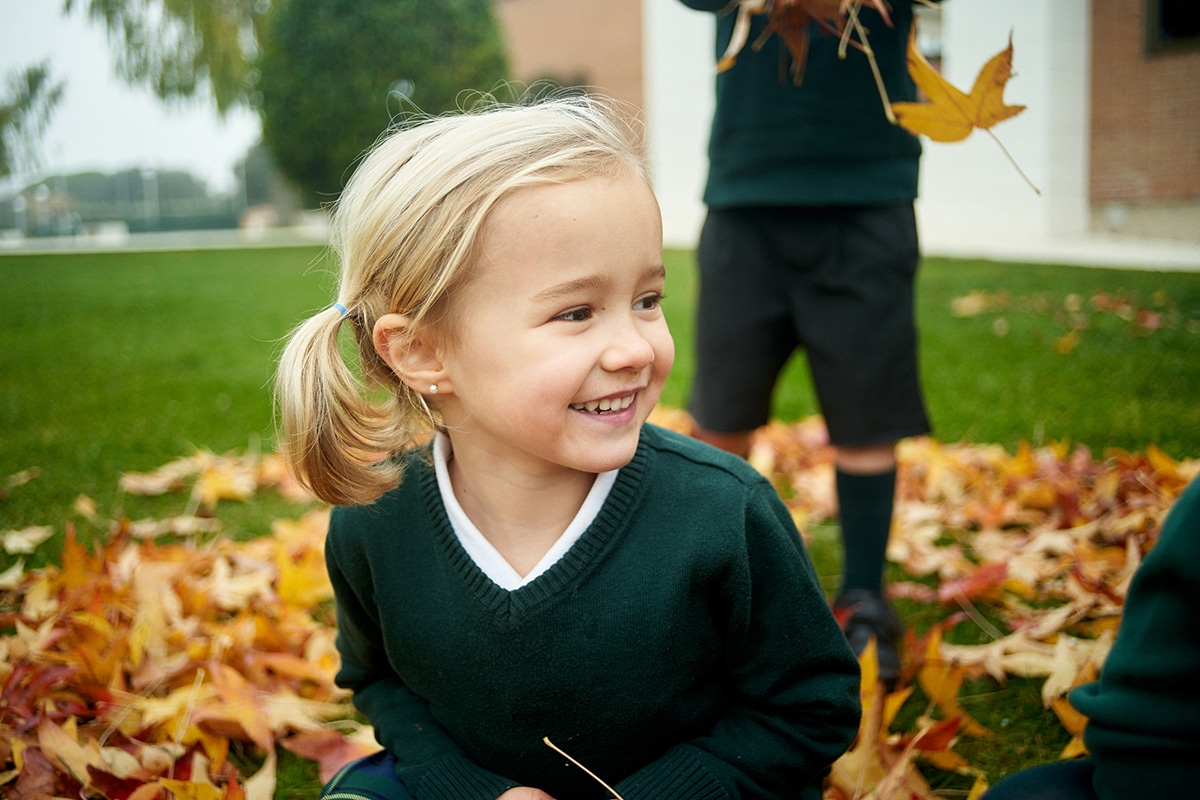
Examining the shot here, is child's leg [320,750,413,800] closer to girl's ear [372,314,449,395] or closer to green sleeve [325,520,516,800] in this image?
green sleeve [325,520,516,800]

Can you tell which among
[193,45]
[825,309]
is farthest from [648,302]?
[193,45]

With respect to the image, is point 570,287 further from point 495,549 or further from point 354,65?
point 354,65

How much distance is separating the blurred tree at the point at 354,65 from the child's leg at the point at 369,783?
16782mm

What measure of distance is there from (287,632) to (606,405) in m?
1.25

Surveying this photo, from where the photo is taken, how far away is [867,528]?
2.03 metres

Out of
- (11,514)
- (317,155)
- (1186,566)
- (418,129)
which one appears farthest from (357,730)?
(317,155)

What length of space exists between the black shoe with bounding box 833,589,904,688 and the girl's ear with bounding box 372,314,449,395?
1079 mm

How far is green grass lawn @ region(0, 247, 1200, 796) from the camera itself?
9.90ft

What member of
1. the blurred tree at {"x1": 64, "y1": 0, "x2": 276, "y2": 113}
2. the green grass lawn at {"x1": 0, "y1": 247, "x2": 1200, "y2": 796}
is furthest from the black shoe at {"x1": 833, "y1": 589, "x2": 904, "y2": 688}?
the blurred tree at {"x1": 64, "y1": 0, "x2": 276, "y2": 113}

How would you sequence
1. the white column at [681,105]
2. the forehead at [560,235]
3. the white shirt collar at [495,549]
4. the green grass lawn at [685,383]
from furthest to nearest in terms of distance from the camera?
the white column at [681,105]
the green grass lawn at [685,383]
the white shirt collar at [495,549]
the forehead at [560,235]

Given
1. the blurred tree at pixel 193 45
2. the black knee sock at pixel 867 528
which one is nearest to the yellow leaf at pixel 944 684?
the black knee sock at pixel 867 528

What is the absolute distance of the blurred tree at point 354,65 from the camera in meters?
17.1

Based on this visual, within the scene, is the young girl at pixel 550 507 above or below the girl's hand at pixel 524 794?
above

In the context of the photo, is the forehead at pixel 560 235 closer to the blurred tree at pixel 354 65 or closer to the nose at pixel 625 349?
the nose at pixel 625 349
